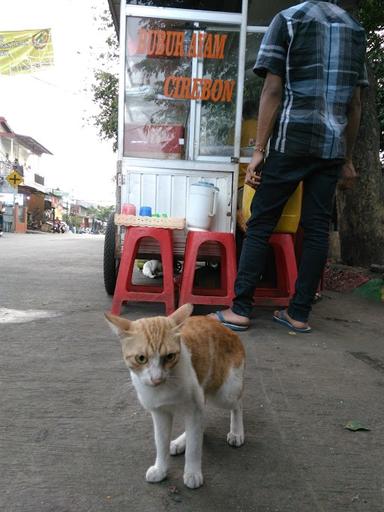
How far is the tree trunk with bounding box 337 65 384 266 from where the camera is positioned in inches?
253

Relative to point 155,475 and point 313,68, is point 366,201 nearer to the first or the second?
point 313,68

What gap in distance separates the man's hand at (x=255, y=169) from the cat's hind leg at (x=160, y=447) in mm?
2118

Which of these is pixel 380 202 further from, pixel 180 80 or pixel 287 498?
pixel 287 498

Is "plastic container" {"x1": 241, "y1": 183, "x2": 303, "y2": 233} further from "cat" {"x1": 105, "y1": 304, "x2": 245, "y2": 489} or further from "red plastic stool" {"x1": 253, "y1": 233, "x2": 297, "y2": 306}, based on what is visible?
"cat" {"x1": 105, "y1": 304, "x2": 245, "y2": 489}

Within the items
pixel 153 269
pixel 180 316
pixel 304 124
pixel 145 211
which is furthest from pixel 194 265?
pixel 153 269

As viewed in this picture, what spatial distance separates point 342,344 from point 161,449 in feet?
6.68

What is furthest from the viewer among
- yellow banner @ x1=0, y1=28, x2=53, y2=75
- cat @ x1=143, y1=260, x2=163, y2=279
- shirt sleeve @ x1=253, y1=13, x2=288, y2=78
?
yellow banner @ x1=0, y1=28, x2=53, y2=75

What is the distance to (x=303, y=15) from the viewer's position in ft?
10.1

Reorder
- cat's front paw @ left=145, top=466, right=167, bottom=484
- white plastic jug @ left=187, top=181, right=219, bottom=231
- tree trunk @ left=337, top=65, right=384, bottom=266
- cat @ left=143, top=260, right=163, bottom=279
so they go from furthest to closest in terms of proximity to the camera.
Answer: tree trunk @ left=337, top=65, right=384, bottom=266, cat @ left=143, top=260, right=163, bottom=279, white plastic jug @ left=187, top=181, right=219, bottom=231, cat's front paw @ left=145, top=466, right=167, bottom=484

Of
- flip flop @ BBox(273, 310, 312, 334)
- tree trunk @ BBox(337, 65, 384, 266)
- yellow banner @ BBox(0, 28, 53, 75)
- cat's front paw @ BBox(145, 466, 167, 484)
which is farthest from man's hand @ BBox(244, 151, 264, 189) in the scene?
yellow banner @ BBox(0, 28, 53, 75)

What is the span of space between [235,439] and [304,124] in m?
2.16

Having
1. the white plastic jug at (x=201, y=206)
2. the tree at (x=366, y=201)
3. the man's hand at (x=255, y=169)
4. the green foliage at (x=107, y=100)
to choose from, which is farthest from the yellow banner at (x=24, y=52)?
the man's hand at (x=255, y=169)

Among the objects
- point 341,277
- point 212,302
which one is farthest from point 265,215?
point 341,277

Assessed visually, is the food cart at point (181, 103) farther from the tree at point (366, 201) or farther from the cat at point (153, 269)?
the tree at point (366, 201)
